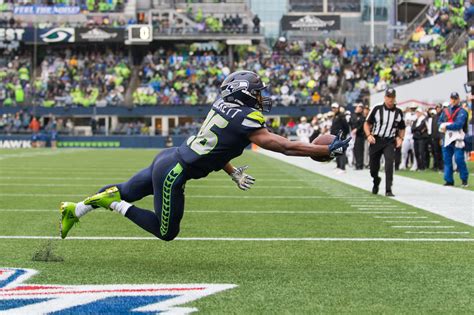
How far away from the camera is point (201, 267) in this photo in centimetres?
591

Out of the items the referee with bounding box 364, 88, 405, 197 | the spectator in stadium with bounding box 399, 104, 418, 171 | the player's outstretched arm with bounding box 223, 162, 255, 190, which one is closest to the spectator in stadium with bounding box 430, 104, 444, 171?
the spectator in stadium with bounding box 399, 104, 418, 171

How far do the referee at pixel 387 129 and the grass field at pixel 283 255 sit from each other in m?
1.01

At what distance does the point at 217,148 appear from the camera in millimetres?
5781

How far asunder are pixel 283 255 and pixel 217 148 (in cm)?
126

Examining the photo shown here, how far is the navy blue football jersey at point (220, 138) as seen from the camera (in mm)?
5656

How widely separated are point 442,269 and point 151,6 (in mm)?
50841

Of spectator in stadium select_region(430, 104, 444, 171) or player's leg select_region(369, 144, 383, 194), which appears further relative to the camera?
spectator in stadium select_region(430, 104, 444, 171)

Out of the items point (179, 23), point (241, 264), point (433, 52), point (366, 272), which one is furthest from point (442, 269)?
point (179, 23)

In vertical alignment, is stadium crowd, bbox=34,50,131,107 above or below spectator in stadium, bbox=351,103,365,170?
above

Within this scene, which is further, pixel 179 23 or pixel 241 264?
pixel 179 23

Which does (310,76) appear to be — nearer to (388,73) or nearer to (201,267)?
(388,73)

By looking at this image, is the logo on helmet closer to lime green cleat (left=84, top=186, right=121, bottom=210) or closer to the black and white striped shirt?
lime green cleat (left=84, top=186, right=121, bottom=210)

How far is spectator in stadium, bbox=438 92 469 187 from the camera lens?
47.6 ft

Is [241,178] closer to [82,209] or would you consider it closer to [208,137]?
[208,137]
